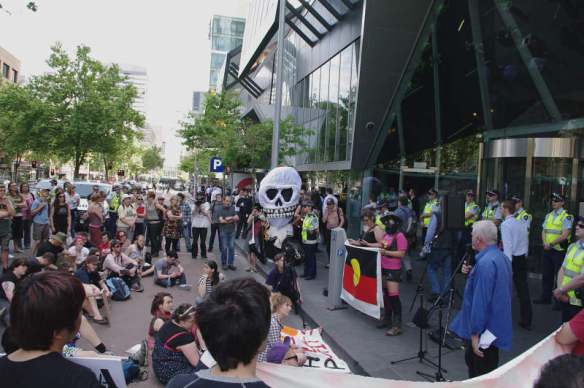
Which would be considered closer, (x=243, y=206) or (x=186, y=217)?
(x=186, y=217)

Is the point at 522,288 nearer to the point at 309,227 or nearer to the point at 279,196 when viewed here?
the point at 309,227

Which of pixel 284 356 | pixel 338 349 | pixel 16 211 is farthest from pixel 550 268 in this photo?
pixel 16 211

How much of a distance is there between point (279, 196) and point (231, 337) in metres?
8.70

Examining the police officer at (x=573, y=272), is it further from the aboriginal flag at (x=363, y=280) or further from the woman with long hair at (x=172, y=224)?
the woman with long hair at (x=172, y=224)

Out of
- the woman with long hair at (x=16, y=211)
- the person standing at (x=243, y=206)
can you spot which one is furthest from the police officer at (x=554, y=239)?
the woman with long hair at (x=16, y=211)

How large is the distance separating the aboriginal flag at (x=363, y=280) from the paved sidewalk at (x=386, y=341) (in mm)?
313

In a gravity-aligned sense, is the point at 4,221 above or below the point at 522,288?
above

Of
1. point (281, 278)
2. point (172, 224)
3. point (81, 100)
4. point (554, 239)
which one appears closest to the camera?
point (281, 278)

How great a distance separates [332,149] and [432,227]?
12.2 metres

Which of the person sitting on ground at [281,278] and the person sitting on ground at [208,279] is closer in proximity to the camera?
the person sitting on ground at [281,278]

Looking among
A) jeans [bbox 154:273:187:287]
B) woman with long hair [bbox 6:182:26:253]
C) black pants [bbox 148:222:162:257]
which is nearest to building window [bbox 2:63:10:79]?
woman with long hair [bbox 6:182:26:253]

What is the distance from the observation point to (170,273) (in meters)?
11.1

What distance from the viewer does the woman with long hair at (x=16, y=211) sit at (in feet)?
42.8

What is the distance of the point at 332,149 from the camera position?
70.3ft
